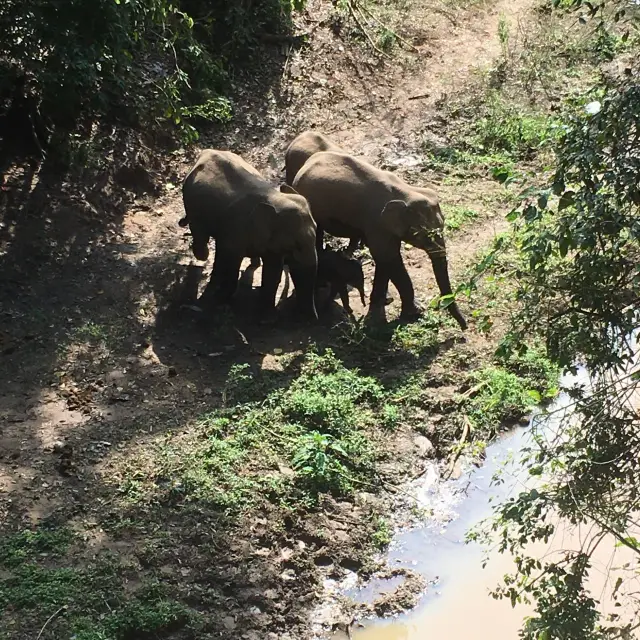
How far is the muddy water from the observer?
6348 millimetres

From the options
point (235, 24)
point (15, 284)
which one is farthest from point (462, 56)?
point (15, 284)

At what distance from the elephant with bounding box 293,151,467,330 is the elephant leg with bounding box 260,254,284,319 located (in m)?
1.09

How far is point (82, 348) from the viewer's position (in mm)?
8961

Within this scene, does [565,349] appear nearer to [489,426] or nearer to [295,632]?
[295,632]

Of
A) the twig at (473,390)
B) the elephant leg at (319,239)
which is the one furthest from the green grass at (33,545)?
the elephant leg at (319,239)

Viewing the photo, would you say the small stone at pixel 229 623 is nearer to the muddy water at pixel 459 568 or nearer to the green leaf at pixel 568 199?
the muddy water at pixel 459 568

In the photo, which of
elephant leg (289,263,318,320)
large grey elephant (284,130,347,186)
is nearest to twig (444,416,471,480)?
elephant leg (289,263,318,320)

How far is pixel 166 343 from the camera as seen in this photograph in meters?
9.39

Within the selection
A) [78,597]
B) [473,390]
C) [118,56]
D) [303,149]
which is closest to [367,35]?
[303,149]

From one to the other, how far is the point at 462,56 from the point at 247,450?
13370 millimetres

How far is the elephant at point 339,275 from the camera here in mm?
10281

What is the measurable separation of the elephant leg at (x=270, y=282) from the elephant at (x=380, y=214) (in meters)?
1.09

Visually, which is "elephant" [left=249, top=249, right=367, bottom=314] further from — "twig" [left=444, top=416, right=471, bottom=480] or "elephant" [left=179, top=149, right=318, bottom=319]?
"twig" [left=444, top=416, right=471, bottom=480]

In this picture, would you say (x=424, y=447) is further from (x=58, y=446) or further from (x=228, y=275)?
(x=58, y=446)
